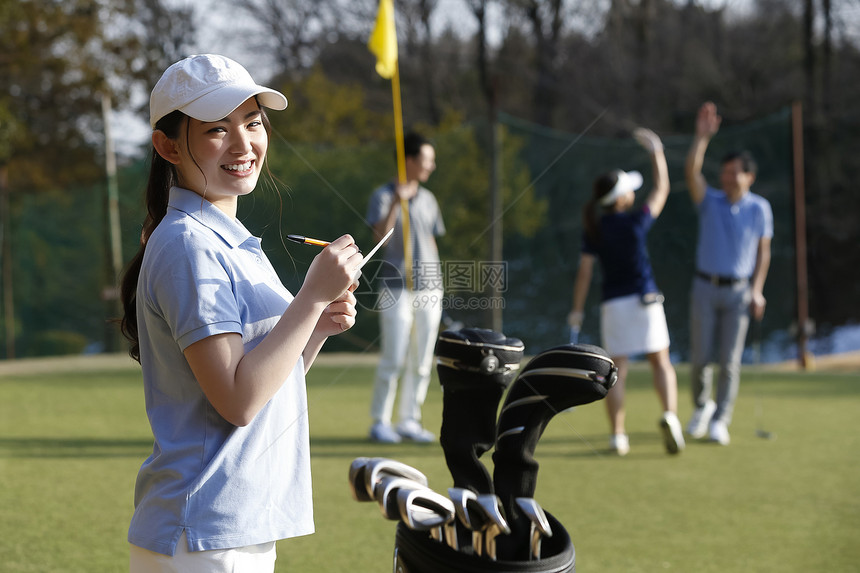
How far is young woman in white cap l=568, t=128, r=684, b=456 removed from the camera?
5.15 meters

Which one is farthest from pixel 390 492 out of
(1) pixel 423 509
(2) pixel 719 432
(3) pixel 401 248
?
(2) pixel 719 432

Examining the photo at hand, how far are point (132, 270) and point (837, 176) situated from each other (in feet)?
49.2

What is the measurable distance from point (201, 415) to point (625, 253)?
4065 mm

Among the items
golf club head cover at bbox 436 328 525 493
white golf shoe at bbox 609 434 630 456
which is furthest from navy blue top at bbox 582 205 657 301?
golf club head cover at bbox 436 328 525 493

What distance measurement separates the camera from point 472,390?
1833 mm

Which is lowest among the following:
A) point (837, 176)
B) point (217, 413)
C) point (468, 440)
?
point (468, 440)

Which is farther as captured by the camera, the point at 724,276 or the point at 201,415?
the point at 724,276

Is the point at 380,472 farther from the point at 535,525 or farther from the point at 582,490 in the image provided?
the point at 582,490

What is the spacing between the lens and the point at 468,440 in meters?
1.85

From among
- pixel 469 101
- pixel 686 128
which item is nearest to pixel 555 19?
pixel 469 101

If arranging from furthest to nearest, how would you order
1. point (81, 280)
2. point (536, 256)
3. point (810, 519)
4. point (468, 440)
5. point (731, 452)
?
point (81, 280), point (536, 256), point (731, 452), point (810, 519), point (468, 440)

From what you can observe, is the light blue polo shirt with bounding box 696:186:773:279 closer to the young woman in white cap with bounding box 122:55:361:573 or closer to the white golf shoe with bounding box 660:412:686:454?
the white golf shoe with bounding box 660:412:686:454

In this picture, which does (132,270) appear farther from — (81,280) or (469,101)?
(469,101)

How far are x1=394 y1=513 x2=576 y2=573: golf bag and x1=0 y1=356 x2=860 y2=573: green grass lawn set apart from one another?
22cm
